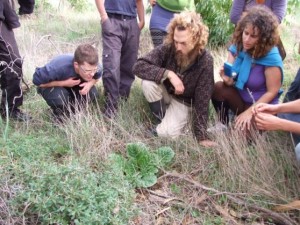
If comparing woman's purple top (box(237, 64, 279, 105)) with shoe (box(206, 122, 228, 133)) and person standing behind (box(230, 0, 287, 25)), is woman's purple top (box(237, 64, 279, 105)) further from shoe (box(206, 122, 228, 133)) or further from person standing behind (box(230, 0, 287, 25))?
person standing behind (box(230, 0, 287, 25))

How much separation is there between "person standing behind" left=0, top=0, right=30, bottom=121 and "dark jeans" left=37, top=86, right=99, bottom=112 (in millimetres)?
234

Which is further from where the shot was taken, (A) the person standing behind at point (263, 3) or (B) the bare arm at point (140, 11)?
(B) the bare arm at point (140, 11)

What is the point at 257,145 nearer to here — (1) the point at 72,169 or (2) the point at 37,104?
(1) the point at 72,169

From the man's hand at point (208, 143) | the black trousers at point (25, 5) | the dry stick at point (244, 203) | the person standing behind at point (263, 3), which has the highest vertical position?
the person standing behind at point (263, 3)

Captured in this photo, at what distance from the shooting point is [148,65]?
329 cm

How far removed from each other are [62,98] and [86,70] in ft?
1.17

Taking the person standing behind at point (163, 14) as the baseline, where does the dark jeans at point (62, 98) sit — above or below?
below

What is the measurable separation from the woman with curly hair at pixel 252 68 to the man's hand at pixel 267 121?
0.32 meters

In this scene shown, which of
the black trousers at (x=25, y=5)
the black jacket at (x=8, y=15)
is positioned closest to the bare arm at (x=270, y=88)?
the black jacket at (x=8, y=15)

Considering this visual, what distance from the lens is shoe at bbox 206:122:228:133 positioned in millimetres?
3101

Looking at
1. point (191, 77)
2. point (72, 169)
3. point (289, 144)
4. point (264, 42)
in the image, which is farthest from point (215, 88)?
point (72, 169)

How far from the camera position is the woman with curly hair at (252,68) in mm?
3020

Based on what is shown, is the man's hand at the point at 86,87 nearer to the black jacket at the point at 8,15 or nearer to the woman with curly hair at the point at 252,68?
the black jacket at the point at 8,15

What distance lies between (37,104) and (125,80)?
91 centimetres
